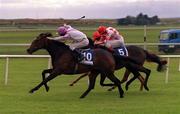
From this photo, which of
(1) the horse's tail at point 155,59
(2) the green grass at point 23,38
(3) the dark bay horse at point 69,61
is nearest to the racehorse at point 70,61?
(3) the dark bay horse at point 69,61

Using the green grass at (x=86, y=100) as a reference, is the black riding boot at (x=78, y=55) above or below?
above

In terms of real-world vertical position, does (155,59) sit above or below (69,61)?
below

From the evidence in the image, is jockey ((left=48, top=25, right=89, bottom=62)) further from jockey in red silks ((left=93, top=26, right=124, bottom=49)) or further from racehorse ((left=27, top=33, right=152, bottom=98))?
jockey in red silks ((left=93, top=26, right=124, bottom=49))

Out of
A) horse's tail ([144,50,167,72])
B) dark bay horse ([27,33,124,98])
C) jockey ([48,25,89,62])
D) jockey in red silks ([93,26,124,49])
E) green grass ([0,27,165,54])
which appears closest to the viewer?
dark bay horse ([27,33,124,98])

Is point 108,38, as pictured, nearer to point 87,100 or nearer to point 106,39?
point 106,39

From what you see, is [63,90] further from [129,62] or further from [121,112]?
[121,112]

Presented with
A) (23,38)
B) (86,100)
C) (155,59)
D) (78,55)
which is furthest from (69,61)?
(23,38)

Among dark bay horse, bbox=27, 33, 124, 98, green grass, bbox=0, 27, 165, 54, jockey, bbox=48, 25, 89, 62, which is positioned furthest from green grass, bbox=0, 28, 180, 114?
green grass, bbox=0, 27, 165, 54

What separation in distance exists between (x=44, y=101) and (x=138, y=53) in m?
3.06

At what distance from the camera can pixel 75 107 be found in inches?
385

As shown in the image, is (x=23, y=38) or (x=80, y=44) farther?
(x=23, y=38)

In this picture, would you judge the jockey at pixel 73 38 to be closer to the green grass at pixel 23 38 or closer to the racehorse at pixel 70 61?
the racehorse at pixel 70 61

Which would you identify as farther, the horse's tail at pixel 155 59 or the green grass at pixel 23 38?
the green grass at pixel 23 38

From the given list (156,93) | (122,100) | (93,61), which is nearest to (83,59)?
(93,61)
